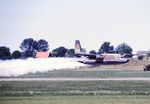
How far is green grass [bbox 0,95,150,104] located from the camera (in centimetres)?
3644

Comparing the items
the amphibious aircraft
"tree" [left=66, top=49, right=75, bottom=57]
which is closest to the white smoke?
the amphibious aircraft

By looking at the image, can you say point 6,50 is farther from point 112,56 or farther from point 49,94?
point 49,94

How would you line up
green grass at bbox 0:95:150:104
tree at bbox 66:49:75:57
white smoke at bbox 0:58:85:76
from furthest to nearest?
1. tree at bbox 66:49:75:57
2. white smoke at bbox 0:58:85:76
3. green grass at bbox 0:95:150:104

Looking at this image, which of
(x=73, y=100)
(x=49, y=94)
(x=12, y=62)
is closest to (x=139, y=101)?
(x=73, y=100)

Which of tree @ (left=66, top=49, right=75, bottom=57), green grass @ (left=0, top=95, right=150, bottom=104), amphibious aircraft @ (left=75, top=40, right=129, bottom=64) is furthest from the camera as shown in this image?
tree @ (left=66, top=49, right=75, bottom=57)

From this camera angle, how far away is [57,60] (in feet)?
242

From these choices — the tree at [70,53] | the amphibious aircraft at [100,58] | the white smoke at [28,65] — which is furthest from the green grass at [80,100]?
the tree at [70,53]

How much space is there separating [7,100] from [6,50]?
106 metres

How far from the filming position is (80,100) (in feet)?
124

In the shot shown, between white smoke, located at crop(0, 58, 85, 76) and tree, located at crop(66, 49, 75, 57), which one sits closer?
white smoke, located at crop(0, 58, 85, 76)

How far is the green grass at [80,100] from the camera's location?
36.4m

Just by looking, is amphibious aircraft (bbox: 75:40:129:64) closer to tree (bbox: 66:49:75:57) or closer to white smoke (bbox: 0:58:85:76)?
tree (bbox: 66:49:75:57)

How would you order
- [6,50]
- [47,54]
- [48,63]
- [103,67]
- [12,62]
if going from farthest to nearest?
[6,50] → [103,67] → [47,54] → [48,63] → [12,62]

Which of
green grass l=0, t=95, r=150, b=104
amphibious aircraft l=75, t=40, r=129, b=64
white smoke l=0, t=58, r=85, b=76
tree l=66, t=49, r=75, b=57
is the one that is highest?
tree l=66, t=49, r=75, b=57
